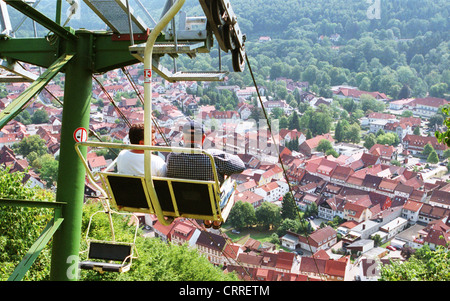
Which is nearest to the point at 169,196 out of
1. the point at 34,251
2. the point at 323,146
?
the point at 34,251

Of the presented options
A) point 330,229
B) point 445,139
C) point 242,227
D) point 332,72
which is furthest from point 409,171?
point 445,139

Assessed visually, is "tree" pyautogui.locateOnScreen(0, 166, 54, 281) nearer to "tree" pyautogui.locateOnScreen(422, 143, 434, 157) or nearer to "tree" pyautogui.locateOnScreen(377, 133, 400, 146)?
"tree" pyautogui.locateOnScreen(422, 143, 434, 157)

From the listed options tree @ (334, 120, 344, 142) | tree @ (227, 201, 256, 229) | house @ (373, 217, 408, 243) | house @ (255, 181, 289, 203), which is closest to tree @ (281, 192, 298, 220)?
house @ (255, 181, 289, 203)

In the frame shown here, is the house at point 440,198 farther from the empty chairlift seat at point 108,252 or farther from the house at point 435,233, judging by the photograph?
the empty chairlift seat at point 108,252

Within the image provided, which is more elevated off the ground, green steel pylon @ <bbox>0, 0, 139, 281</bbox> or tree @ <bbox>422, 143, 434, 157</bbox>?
green steel pylon @ <bbox>0, 0, 139, 281</bbox>

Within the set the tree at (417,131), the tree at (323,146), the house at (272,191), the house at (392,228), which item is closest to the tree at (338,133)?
the tree at (323,146)

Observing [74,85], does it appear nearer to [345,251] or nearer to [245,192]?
[345,251]
